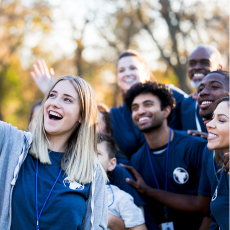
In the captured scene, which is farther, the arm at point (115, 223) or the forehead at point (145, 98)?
the forehead at point (145, 98)

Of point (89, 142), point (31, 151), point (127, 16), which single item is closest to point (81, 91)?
point (89, 142)

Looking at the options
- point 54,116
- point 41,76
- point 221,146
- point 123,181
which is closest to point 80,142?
point 54,116

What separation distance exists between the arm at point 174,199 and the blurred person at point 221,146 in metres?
0.76

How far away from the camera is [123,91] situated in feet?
18.6

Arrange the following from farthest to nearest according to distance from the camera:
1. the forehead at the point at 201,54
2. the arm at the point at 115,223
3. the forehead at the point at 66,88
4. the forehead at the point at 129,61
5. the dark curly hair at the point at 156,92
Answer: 1. the forehead at the point at 129,61
2. the forehead at the point at 201,54
3. the dark curly hair at the point at 156,92
4. the arm at the point at 115,223
5. the forehead at the point at 66,88

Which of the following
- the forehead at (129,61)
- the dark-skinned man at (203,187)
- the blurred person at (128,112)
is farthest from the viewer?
the forehead at (129,61)

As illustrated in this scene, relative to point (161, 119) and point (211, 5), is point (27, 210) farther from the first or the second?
point (211, 5)

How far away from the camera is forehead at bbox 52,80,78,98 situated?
2.95m

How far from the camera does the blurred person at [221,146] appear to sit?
2786 millimetres

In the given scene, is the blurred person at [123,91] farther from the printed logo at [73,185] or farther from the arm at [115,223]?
the printed logo at [73,185]

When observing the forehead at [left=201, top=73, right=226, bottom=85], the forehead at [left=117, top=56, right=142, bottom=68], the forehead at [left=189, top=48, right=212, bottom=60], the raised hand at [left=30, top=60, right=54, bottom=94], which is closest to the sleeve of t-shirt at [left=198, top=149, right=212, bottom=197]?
the forehead at [left=201, top=73, right=226, bottom=85]

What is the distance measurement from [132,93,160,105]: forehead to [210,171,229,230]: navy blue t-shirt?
1.94 m

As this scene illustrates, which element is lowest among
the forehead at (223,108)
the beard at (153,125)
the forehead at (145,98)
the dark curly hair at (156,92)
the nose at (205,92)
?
the forehead at (223,108)

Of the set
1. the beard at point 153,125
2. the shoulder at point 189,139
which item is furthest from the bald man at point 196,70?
the beard at point 153,125
